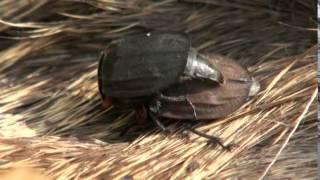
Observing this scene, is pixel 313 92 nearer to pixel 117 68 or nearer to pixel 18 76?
pixel 117 68

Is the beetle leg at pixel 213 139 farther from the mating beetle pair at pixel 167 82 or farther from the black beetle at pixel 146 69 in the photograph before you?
the black beetle at pixel 146 69

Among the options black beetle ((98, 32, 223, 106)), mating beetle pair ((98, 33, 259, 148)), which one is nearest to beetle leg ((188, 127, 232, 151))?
mating beetle pair ((98, 33, 259, 148))

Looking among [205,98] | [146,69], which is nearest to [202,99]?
[205,98]

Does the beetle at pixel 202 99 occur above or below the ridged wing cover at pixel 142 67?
below

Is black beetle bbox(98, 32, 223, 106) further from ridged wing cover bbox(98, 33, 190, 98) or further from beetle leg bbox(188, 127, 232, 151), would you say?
beetle leg bbox(188, 127, 232, 151)

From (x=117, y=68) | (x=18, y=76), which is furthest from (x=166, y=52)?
(x=18, y=76)

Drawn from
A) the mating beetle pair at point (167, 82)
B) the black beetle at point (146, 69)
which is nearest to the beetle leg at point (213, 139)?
the mating beetle pair at point (167, 82)

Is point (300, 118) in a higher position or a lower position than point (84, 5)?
lower

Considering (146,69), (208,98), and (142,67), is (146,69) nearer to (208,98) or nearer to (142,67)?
(142,67)
